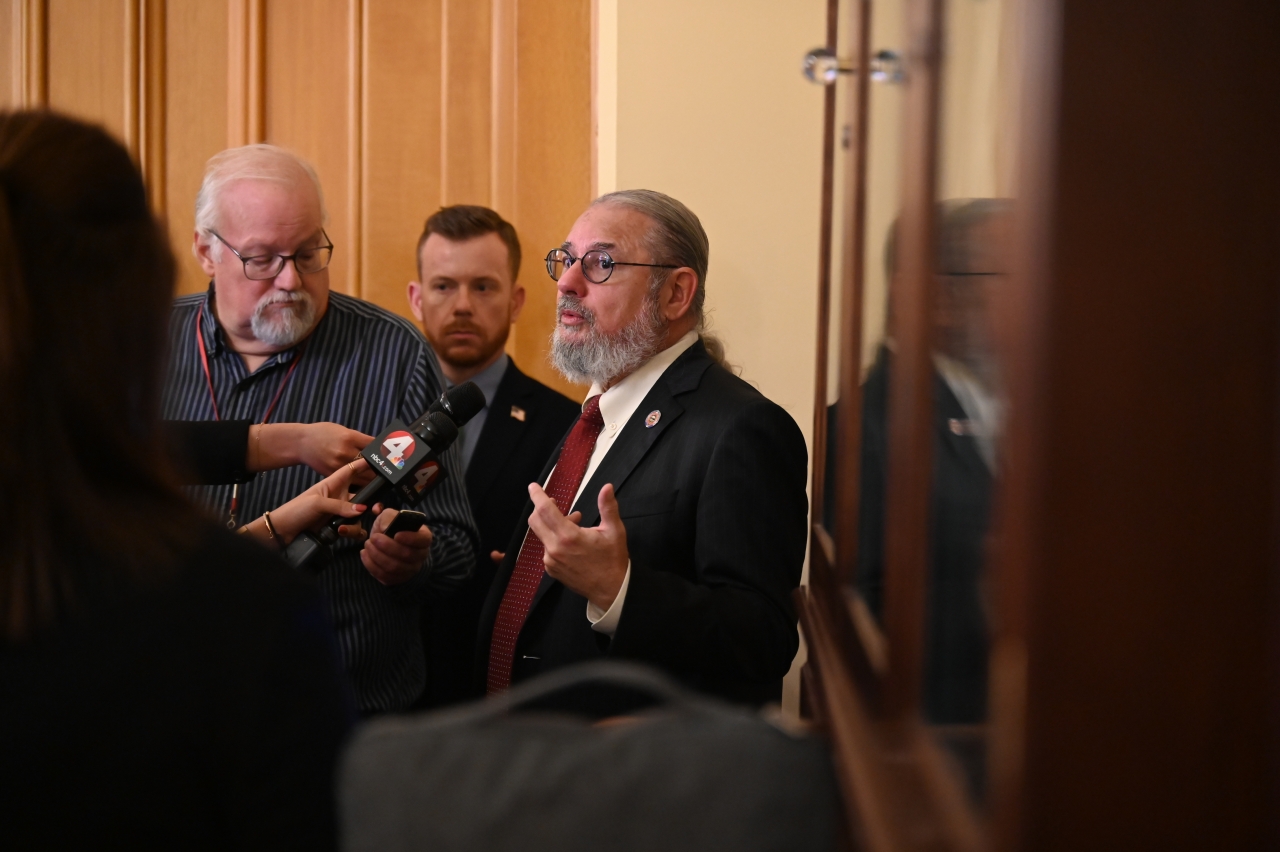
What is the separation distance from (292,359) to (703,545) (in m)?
0.93

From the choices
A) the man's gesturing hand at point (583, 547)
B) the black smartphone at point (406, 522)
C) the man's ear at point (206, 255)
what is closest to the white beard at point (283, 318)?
the man's ear at point (206, 255)

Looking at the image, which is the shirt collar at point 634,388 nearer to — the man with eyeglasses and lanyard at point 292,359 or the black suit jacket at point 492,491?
the man with eyeglasses and lanyard at point 292,359

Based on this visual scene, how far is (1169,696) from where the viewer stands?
1.83 ft

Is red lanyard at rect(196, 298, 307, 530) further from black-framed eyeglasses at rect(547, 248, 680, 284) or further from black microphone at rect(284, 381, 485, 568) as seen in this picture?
black-framed eyeglasses at rect(547, 248, 680, 284)

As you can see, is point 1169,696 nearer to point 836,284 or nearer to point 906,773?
point 906,773

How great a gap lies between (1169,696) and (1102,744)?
42mm

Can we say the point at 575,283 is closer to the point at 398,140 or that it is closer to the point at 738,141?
the point at 738,141

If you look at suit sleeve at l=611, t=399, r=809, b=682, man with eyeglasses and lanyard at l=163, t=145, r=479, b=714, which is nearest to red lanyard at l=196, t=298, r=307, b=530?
man with eyeglasses and lanyard at l=163, t=145, r=479, b=714

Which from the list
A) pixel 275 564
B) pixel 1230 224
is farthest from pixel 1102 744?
pixel 275 564

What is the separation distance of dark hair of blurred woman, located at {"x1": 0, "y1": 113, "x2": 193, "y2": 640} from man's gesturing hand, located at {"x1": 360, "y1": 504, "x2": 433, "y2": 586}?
103 cm

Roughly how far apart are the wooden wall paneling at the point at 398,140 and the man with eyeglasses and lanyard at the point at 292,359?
925 millimetres

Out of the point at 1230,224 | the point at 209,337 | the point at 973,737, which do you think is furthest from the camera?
the point at 209,337

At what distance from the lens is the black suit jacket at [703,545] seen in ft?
5.56

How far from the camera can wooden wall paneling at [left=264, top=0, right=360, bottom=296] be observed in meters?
3.17
